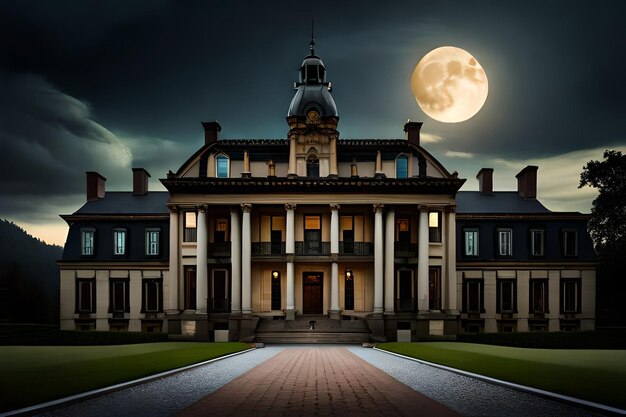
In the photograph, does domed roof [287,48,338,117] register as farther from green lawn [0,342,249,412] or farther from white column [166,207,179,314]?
green lawn [0,342,249,412]

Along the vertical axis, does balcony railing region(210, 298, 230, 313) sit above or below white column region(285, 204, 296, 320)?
below

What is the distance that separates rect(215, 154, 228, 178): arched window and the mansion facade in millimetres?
127

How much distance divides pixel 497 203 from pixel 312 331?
23.5 m

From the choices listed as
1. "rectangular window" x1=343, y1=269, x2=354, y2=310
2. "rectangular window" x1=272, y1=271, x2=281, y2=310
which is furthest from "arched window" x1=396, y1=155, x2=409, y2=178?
"rectangular window" x1=272, y1=271, x2=281, y2=310

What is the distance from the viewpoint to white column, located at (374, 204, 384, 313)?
4322 centimetres

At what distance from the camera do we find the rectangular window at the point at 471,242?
49500 mm

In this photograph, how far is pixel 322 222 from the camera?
1836 inches

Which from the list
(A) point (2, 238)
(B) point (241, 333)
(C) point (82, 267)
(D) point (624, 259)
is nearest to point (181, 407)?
(B) point (241, 333)

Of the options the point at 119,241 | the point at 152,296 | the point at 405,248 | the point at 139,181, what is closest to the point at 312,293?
the point at 405,248

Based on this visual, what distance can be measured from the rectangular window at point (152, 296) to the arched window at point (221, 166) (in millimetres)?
11030

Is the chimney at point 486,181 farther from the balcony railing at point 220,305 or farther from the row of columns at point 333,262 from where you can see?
the balcony railing at point 220,305

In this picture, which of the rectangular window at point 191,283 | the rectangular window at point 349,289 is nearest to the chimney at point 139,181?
the rectangular window at point 191,283

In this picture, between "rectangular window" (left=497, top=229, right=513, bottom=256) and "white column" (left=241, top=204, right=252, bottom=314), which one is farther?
"rectangular window" (left=497, top=229, right=513, bottom=256)

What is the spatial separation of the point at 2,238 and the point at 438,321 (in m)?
92.1
